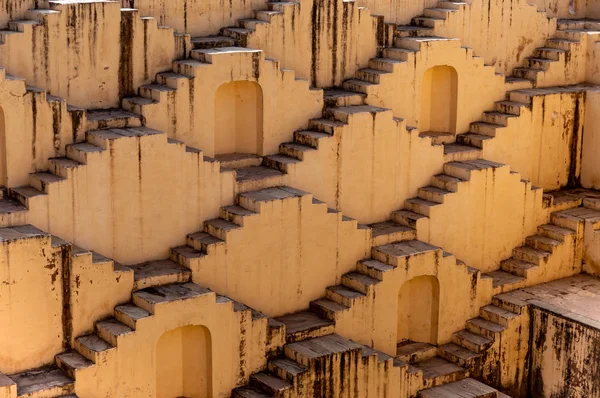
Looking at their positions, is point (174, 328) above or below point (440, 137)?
below

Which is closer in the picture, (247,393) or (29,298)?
(29,298)

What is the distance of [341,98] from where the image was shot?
20.7m

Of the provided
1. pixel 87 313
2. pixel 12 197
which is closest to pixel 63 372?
pixel 87 313

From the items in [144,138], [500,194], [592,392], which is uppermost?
[144,138]

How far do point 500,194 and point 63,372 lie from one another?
881 cm

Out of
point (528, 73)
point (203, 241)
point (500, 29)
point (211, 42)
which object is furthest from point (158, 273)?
point (528, 73)

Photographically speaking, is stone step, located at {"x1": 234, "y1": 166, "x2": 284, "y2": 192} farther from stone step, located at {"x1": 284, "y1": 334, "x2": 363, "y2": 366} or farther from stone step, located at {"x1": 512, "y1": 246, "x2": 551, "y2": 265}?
stone step, located at {"x1": 512, "y1": 246, "x2": 551, "y2": 265}

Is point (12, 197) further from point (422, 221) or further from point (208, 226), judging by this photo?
point (422, 221)

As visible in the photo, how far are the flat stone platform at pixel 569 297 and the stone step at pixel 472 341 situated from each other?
0.93 m

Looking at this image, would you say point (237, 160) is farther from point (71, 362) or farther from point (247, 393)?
point (71, 362)

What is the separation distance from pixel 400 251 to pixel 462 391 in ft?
7.88

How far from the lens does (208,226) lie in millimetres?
18672

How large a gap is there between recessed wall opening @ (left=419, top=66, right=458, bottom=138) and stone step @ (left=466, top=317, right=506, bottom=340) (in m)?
3.39

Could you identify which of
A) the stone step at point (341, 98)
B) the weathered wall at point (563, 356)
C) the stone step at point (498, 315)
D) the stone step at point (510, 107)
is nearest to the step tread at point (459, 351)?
the stone step at point (498, 315)
